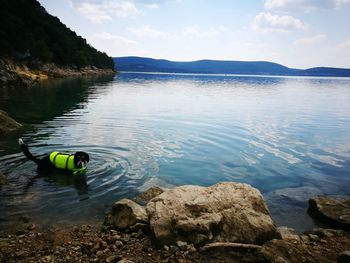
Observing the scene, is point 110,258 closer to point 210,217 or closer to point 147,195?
point 210,217

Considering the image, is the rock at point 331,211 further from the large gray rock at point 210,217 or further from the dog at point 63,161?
the dog at point 63,161

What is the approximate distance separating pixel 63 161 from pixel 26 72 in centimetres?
7054

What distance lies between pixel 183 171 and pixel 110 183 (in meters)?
3.83

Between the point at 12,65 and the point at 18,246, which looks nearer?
the point at 18,246

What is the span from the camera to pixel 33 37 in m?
92.8

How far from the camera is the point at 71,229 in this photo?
8711 millimetres

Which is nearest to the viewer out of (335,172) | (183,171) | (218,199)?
(218,199)

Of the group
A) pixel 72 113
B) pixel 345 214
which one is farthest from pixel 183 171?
pixel 72 113

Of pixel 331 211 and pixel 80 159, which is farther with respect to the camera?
pixel 80 159

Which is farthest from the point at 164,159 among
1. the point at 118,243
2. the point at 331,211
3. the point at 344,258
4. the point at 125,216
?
the point at 344,258

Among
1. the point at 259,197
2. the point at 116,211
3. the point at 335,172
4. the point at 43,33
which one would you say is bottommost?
the point at 335,172

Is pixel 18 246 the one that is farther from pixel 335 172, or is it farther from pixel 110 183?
pixel 335 172

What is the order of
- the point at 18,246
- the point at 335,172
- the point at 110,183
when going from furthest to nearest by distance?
the point at 335,172, the point at 110,183, the point at 18,246

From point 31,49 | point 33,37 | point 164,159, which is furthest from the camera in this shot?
point 33,37
